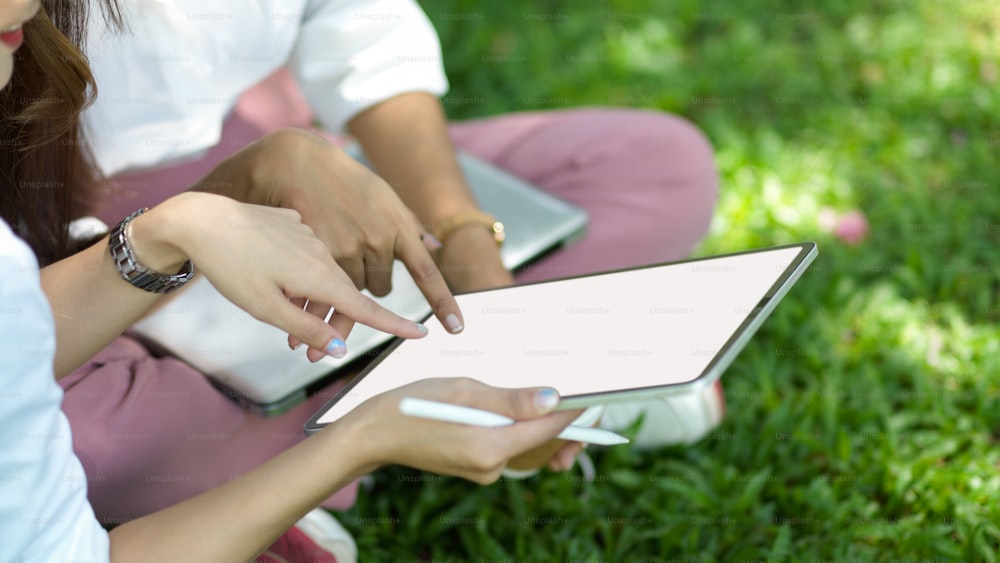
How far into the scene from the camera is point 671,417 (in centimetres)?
165

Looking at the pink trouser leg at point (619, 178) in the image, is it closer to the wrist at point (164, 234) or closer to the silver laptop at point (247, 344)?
the silver laptop at point (247, 344)

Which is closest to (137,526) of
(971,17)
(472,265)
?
(472,265)

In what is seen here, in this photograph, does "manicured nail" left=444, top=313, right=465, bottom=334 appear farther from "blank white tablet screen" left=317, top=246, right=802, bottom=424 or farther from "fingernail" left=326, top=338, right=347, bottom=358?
"fingernail" left=326, top=338, right=347, bottom=358

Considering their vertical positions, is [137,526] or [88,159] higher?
[88,159]

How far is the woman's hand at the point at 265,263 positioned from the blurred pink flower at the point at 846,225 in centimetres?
133

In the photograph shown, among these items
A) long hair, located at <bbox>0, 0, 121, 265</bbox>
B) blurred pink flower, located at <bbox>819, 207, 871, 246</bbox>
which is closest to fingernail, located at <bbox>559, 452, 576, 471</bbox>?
long hair, located at <bbox>0, 0, 121, 265</bbox>

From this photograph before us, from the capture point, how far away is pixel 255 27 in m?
1.46

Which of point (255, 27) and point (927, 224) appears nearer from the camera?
point (255, 27)

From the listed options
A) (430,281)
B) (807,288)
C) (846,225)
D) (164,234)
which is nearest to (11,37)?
(164,234)

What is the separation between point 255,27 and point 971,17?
1986 mm

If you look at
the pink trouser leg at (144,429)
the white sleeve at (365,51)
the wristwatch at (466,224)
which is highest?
the white sleeve at (365,51)

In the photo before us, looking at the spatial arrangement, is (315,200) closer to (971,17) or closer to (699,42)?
(699,42)

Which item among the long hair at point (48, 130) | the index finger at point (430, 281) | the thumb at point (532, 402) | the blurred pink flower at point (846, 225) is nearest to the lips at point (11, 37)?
the long hair at point (48, 130)

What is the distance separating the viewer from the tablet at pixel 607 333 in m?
0.99
